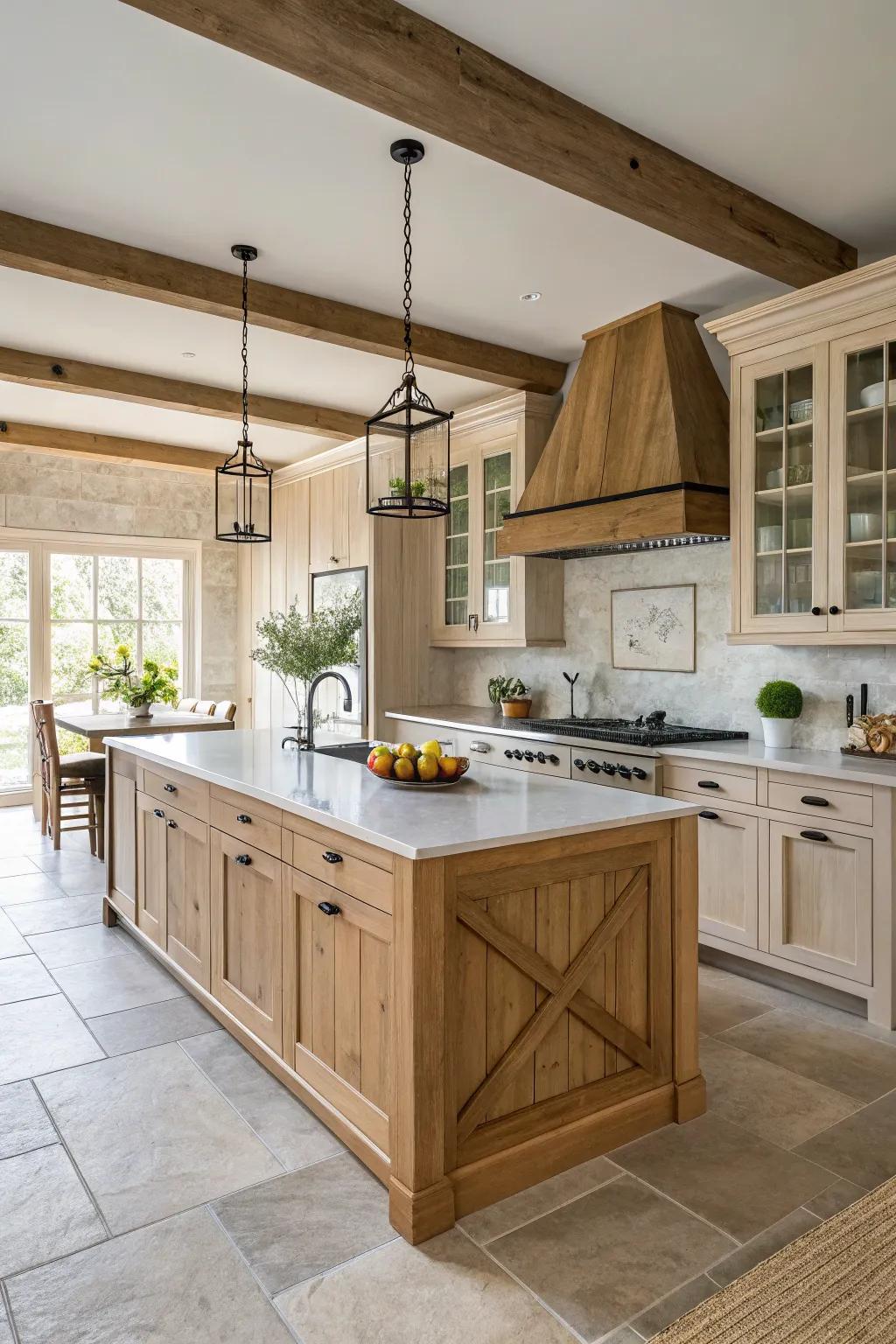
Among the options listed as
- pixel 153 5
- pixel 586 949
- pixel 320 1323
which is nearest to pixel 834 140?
pixel 153 5

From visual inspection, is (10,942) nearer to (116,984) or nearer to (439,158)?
(116,984)

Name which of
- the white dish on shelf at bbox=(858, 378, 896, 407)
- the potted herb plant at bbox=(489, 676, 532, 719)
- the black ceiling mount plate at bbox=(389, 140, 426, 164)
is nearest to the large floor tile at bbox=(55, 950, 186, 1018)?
the potted herb plant at bbox=(489, 676, 532, 719)

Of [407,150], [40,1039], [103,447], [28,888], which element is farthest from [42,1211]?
[103,447]

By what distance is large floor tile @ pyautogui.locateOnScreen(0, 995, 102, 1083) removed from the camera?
9.20ft

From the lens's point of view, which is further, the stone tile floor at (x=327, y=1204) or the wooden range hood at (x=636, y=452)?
the wooden range hood at (x=636, y=452)

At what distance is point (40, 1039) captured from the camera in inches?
117

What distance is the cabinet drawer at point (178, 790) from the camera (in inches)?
123

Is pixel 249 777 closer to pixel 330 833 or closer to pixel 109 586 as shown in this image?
pixel 330 833

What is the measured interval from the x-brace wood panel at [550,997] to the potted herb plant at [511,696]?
2.89 meters

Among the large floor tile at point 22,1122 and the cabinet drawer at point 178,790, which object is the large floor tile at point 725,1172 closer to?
the large floor tile at point 22,1122

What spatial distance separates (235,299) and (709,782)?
2.86m

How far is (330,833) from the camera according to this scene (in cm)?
231

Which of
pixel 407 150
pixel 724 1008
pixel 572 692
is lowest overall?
pixel 724 1008

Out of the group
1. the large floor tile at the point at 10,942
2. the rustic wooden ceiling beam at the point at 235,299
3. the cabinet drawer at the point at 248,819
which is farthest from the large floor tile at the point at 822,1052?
the rustic wooden ceiling beam at the point at 235,299
